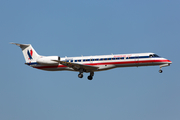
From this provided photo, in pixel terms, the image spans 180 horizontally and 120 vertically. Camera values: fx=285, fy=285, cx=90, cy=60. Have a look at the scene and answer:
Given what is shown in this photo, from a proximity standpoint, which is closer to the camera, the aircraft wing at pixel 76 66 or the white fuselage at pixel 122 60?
the white fuselage at pixel 122 60

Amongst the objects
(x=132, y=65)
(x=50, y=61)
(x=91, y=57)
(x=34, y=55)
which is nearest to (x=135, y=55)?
(x=132, y=65)

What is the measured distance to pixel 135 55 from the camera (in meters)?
38.8

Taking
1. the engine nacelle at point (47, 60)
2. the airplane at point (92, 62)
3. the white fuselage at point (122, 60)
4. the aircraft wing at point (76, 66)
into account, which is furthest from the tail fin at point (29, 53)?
the white fuselage at point (122, 60)

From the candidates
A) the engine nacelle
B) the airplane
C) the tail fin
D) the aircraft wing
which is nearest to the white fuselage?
the airplane

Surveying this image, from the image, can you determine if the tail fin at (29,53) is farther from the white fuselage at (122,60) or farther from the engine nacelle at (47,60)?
the white fuselage at (122,60)

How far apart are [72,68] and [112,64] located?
6.23 m

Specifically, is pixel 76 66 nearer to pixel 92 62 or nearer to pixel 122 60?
pixel 92 62

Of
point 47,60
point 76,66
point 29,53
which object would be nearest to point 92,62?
point 76,66

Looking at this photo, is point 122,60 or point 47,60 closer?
point 122,60

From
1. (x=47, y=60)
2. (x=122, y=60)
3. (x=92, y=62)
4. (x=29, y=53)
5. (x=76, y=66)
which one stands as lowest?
(x=76, y=66)

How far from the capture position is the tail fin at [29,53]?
43906 mm

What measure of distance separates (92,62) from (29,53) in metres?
10.6

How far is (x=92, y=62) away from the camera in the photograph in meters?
40.2

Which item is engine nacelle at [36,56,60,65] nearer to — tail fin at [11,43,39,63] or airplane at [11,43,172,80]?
airplane at [11,43,172,80]
